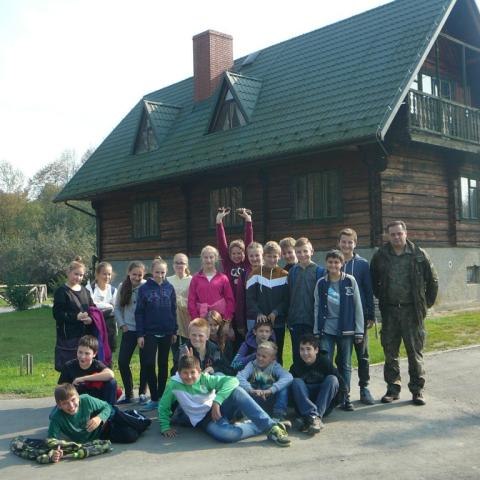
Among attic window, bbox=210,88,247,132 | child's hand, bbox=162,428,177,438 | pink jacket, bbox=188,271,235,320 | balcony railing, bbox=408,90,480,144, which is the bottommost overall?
child's hand, bbox=162,428,177,438

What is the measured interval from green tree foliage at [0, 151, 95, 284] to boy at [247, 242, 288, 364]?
→ 18.7 metres

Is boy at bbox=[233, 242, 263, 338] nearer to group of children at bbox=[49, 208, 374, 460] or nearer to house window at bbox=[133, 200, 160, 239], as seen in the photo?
group of children at bbox=[49, 208, 374, 460]

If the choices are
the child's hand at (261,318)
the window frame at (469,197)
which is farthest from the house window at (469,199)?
the child's hand at (261,318)

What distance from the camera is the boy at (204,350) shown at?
6605 millimetres

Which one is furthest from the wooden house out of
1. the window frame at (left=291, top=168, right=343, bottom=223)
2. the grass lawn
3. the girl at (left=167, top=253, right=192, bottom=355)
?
the girl at (left=167, top=253, right=192, bottom=355)

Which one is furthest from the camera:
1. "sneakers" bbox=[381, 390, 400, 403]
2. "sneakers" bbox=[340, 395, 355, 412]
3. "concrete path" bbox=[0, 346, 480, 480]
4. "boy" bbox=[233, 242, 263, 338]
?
"boy" bbox=[233, 242, 263, 338]

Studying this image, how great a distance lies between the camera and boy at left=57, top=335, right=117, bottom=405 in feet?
20.6

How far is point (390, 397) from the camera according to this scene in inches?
279

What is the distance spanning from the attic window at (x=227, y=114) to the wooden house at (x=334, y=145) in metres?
0.04

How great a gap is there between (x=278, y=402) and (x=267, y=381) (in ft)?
0.95

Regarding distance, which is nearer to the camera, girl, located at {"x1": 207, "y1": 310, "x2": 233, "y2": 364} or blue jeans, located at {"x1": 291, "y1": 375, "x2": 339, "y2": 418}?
blue jeans, located at {"x1": 291, "y1": 375, "x2": 339, "y2": 418}

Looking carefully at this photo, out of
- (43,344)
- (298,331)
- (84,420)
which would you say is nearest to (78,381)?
(84,420)

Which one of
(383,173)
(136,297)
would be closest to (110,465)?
(136,297)

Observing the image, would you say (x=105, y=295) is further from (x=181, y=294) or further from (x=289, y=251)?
(x=289, y=251)
